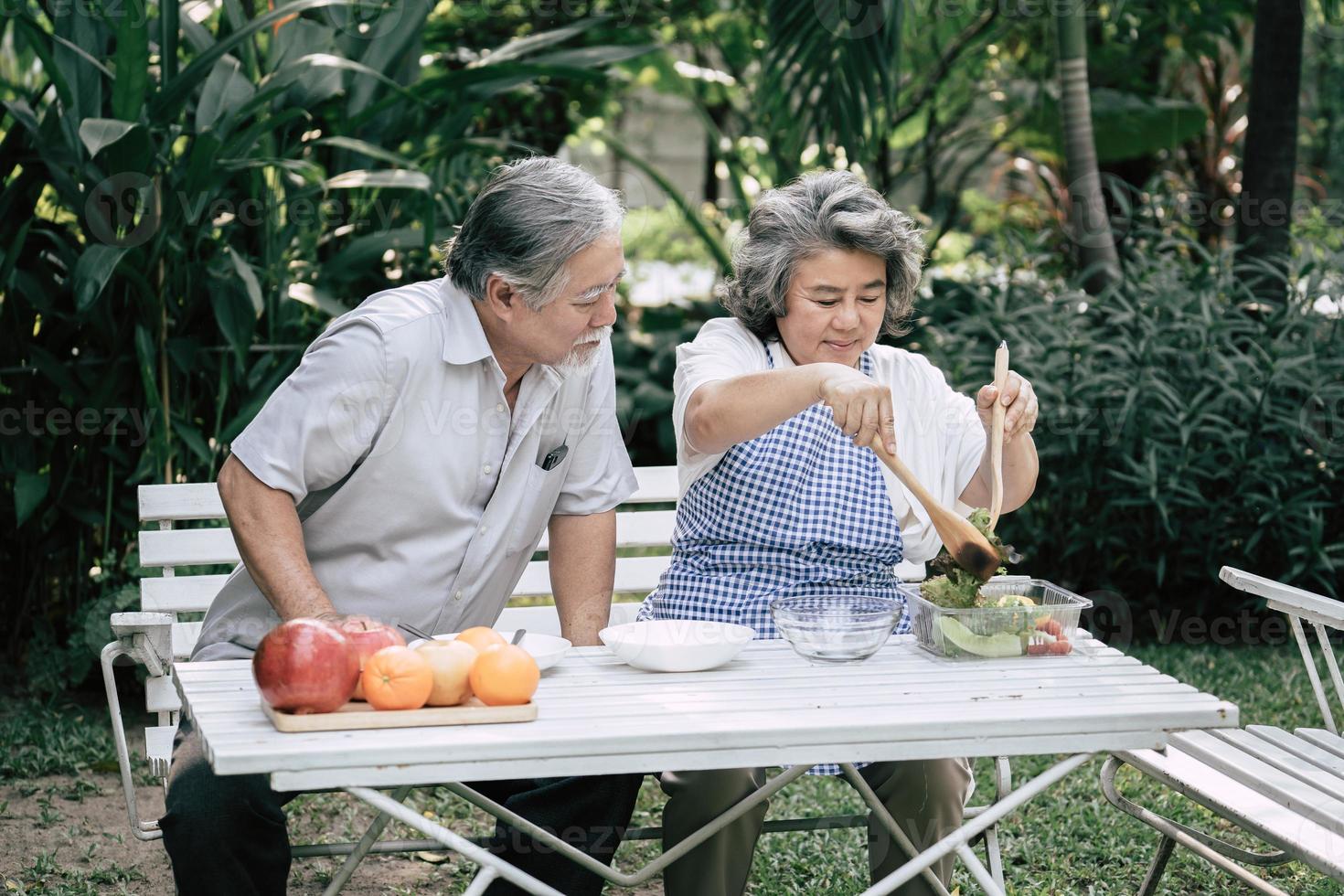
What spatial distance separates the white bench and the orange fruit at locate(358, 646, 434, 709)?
1.15 meters

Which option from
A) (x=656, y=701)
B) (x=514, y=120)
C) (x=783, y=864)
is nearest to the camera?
(x=656, y=701)

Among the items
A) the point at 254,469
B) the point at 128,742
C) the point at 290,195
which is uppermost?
the point at 290,195

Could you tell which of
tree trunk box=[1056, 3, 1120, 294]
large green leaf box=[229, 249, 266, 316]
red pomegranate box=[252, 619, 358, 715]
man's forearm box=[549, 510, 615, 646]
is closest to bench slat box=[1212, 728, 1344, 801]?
man's forearm box=[549, 510, 615, 646]

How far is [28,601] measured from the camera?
15.6 ft

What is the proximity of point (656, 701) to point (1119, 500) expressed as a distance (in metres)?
3.47

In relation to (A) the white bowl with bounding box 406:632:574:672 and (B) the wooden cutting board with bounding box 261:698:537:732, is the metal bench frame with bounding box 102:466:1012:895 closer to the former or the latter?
(A) the white bowl with bounding box 406:632:574:672

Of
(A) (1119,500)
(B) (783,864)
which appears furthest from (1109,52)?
(B) (783,864)

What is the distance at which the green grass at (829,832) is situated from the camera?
3369 millimetres

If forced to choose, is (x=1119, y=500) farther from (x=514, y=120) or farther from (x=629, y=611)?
(x=514, y=120)

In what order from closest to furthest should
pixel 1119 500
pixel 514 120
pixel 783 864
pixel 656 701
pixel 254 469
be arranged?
pixel 656 701
pixel 254 469
pixel 783 864
pixel 1119 500
pixel 514 120

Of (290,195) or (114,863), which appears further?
(290,195)

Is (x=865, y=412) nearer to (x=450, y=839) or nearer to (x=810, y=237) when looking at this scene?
(x=810, y=237)

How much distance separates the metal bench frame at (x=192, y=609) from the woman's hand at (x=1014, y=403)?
59cm

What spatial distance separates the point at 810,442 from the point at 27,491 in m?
2.56
